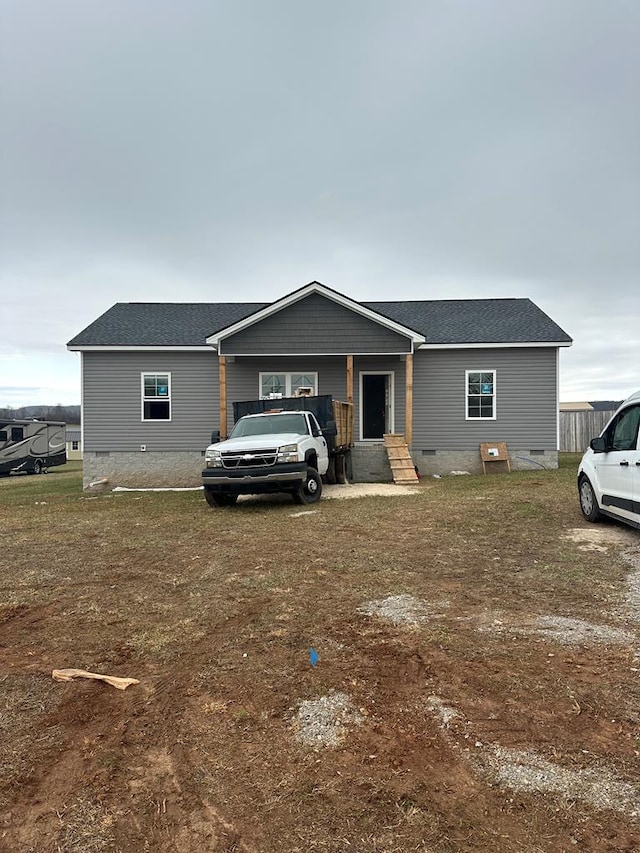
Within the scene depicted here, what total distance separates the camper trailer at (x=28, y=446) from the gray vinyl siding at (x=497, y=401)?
20.6 metres

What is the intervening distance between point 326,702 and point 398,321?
1500 centimetres

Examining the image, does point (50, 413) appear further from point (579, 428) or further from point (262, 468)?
point (262, 468)

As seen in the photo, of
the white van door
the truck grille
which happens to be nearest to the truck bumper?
the truck grille

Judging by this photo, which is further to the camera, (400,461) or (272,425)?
(400,461)

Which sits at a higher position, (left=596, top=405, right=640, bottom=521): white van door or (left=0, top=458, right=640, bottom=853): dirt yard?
(left=596, top=405, right=640, bottom=521): white van door

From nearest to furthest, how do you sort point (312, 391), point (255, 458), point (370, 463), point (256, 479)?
1. point (256, 479)
2. point (255, 458)
3. point (370, 463)
4. point (312, 391)

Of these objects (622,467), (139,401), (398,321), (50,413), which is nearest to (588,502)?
(622,467)

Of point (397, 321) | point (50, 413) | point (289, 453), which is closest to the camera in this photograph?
point (289, 453)

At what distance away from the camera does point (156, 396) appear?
16938mm

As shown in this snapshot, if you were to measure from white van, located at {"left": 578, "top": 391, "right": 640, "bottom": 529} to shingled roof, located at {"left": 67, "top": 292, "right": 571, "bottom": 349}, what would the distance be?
8501 mm

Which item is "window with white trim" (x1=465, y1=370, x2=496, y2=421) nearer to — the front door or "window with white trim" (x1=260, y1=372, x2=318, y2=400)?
the front door

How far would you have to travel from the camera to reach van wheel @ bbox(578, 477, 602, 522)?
776 cm

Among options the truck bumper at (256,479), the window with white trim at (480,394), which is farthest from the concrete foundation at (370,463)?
the truck bumper at (256,479)

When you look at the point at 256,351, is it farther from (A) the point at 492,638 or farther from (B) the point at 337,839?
(B) the point at 337,839
